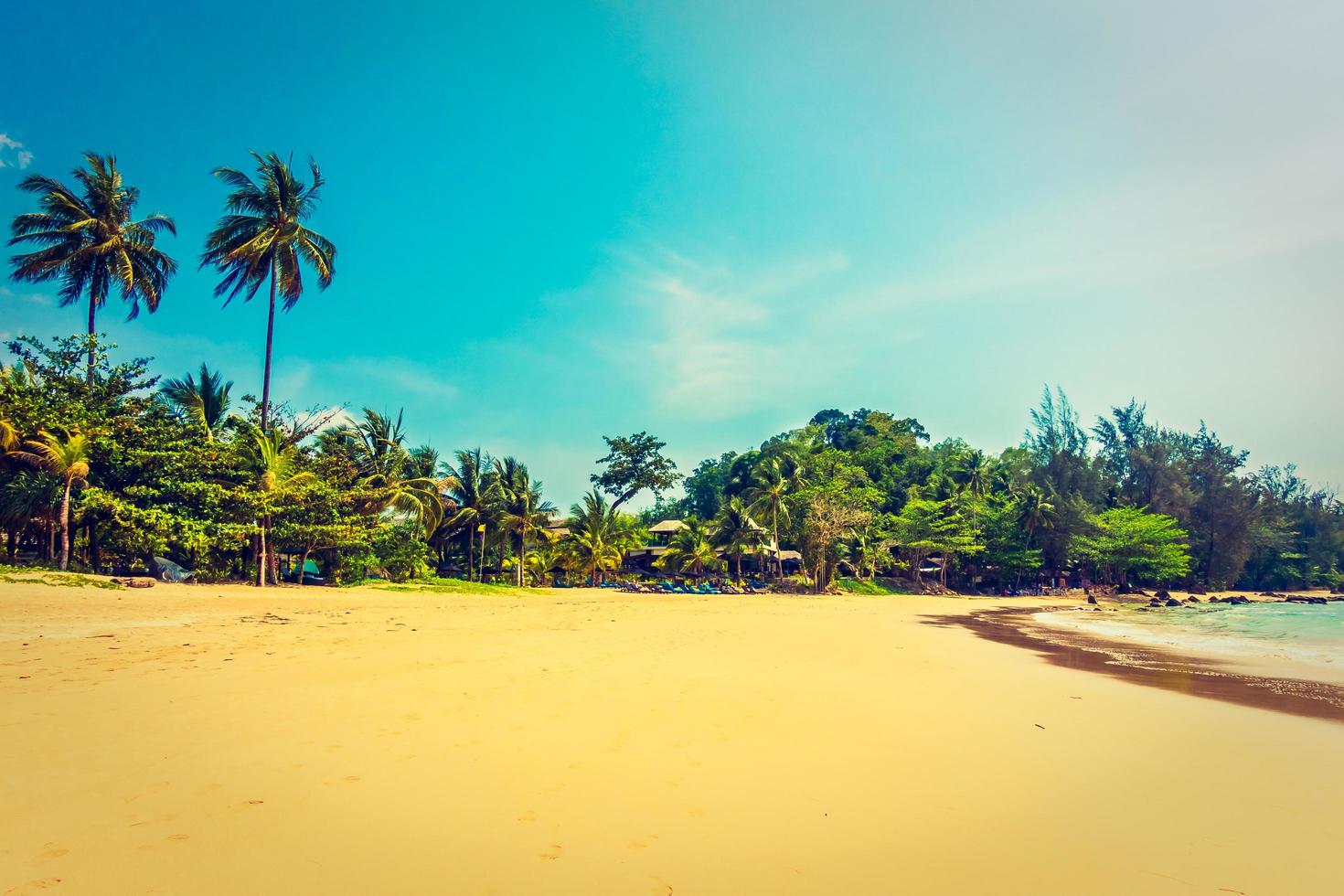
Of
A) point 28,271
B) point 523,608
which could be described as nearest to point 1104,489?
point 523,608

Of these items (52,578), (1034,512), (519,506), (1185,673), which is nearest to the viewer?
(1185,673)

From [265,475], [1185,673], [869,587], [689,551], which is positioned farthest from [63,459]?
[869,587]

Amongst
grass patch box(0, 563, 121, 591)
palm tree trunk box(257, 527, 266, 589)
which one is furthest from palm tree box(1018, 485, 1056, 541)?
grass patch box(0, 563, 121, 591)

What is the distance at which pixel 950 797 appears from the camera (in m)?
4.14

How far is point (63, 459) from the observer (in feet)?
60.1

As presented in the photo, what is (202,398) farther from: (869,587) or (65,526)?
(869,587)

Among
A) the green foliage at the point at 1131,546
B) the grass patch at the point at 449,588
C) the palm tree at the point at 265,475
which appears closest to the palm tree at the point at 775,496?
the grass patch at the point at 449,588

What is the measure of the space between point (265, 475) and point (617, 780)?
77.5 feet

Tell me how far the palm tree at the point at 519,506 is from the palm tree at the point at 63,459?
1990 centimetres

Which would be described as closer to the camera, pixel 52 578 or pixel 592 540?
pixel 52 578

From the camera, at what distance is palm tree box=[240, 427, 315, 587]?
22.2 m

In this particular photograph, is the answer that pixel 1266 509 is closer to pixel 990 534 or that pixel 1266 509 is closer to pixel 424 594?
pixel 990 534

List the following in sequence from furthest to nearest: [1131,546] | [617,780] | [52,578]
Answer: [1131,546] < [52,578] < [617,780]

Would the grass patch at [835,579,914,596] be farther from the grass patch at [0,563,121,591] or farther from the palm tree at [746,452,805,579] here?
the grass patch at [0,563,121,591]
